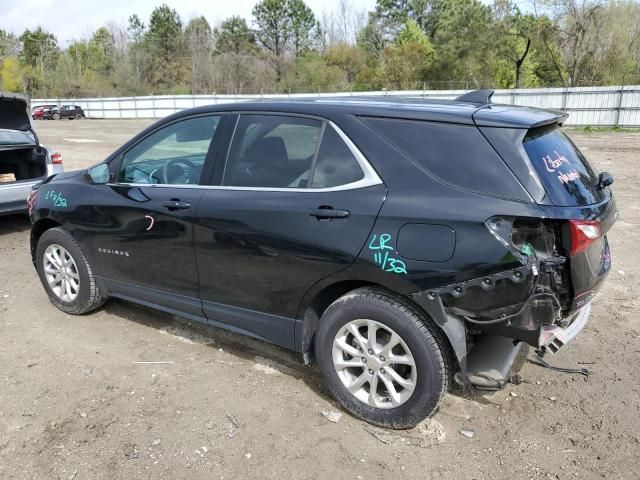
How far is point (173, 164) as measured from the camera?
4.06m

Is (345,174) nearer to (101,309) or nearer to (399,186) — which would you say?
(399,186)

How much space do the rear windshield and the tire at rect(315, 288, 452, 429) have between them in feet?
3.03

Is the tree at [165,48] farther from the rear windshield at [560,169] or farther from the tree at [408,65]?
the rear windshield at [560,169]

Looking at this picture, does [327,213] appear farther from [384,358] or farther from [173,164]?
[173,164]

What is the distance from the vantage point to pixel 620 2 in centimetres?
3738

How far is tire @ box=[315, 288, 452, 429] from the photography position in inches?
112

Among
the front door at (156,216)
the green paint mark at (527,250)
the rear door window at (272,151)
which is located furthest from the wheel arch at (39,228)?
the green paint mark at (527,250)

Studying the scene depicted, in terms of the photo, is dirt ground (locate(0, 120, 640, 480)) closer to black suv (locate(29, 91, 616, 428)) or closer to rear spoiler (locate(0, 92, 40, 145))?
black suv (locate(29, 91, 616, 428))

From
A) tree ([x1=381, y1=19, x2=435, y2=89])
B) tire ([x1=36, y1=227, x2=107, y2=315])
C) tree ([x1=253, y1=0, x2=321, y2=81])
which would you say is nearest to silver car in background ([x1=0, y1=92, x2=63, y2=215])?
tire ([x1=36, y1=227, x2=107, y2=315])

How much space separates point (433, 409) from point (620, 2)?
142 ft

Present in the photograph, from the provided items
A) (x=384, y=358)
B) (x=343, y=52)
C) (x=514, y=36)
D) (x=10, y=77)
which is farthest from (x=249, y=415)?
(x=10, y=77)

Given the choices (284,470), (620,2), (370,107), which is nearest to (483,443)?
(284,470)

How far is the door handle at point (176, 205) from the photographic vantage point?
361 cm

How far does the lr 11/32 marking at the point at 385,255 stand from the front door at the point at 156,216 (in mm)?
1335
